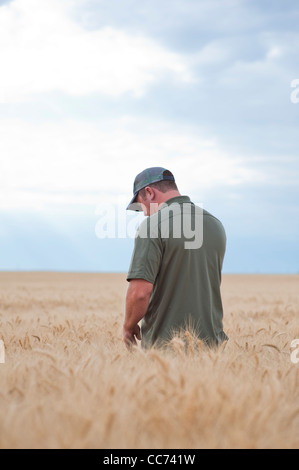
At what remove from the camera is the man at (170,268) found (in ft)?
10.2

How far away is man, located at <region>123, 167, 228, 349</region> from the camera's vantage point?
3119mm

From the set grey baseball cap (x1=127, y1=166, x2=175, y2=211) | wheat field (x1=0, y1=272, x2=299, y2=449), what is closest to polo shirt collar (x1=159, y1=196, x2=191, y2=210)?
grey baseball cap (x1=127, y1=166, x2=175, y2=211)

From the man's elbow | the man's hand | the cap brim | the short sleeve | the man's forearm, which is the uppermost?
the cap brim

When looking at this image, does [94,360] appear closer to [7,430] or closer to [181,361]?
[181,361]

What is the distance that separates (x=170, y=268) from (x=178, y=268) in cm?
6

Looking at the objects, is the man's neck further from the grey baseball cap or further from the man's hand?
the man's hand

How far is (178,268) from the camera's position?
3.28 metres

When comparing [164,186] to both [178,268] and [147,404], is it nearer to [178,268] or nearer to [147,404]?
[178,268]

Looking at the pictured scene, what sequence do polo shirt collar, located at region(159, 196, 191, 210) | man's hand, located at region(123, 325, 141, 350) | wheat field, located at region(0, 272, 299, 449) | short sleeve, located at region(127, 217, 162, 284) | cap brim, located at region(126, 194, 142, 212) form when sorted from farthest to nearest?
cap brim, located at region(126, 194, 142, 212) < polo shirt collar, located at region(159, 196, 191, 210) < man's hand, located at region(123, 325, 141, 350) < short sleeve, located at region(127, 217, 162, 284) < wheat field, located at region(0, 272, 299, 449)

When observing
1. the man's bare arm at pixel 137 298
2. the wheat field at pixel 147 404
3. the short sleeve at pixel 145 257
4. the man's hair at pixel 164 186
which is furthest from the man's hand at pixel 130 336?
the man's hair at pixel 164 186

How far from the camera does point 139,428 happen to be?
1776 millimetres

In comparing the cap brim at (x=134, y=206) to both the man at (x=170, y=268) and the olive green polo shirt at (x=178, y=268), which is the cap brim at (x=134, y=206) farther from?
the olive green polo shirt at (x=178, y=268)

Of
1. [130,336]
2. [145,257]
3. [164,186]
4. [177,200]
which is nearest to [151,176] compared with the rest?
[164,186]

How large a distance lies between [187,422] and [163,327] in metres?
1.51
